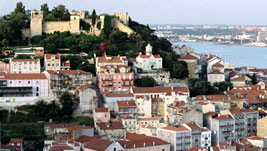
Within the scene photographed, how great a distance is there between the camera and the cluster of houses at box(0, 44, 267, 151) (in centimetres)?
3859

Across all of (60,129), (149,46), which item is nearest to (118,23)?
(149,46)

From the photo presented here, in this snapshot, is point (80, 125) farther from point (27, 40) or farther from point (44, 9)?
point (44, 9)

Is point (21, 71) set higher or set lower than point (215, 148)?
higher

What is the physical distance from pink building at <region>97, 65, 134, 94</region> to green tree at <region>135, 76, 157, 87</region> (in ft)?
3.88

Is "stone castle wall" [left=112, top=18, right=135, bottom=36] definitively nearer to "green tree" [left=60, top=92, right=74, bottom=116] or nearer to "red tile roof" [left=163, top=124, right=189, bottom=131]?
"green tree" [left=60, top=92, right=74, bottom=116]

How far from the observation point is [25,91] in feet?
146

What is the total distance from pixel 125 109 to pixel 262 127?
8342 mm

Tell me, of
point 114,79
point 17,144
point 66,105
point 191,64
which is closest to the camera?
point 17,144

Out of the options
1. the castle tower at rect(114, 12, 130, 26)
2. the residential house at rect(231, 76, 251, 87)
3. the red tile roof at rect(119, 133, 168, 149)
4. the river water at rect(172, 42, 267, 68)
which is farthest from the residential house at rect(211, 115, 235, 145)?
the river water at rect(172, 42, 267, 68)

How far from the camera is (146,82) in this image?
1906 inches

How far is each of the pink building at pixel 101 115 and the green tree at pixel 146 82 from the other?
20.9 ft

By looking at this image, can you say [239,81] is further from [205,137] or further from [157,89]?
[205,137]

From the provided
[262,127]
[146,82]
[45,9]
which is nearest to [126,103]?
[146,82]

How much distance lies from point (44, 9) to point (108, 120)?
20.6 metres
